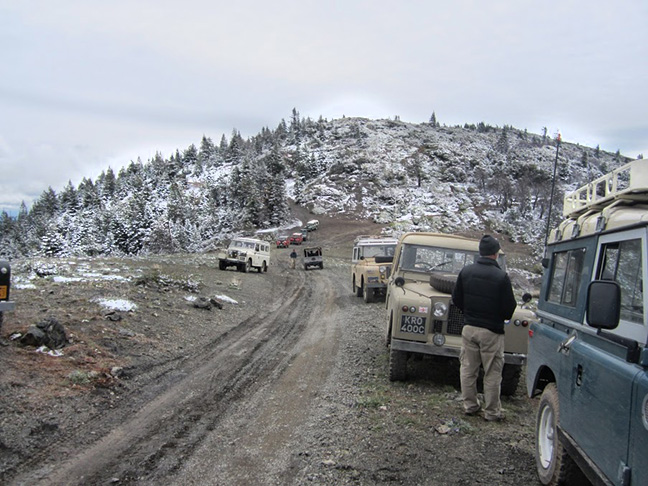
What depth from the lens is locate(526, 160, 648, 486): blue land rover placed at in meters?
2.49

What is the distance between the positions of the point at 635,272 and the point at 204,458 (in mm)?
4014

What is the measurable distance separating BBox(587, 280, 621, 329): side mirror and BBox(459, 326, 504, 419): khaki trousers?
2.68 meters

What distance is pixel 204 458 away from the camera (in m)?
4.32

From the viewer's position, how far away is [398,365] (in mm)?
6723

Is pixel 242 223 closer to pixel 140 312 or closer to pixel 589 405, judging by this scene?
pixel 140 312

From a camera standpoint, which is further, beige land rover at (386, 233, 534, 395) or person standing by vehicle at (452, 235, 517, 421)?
beige land rover at (386, 233, 534, 395)

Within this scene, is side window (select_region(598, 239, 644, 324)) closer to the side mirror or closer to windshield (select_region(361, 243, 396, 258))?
the side mirror

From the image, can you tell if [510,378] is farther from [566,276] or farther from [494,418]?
[566,276]

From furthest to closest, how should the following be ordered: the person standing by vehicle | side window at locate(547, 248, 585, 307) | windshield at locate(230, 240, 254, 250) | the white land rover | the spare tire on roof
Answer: windshield at locate(230, 240, 254, 250)
the white land rover
the spare tire on roof
the person standing by vehicle
side window at locate(547, 248, 585, 307)

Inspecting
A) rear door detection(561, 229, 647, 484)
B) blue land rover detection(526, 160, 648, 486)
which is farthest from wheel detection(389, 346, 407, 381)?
rear door detection(561, 229, 647, 484)

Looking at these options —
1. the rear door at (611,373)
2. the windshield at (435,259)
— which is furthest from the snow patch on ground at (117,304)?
the rear door at (611,373)

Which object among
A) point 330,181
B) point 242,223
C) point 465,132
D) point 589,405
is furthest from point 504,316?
point 465,132

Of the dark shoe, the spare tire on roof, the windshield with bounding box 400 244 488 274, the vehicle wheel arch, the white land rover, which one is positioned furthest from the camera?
the white land rover

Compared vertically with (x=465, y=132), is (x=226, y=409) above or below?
below
